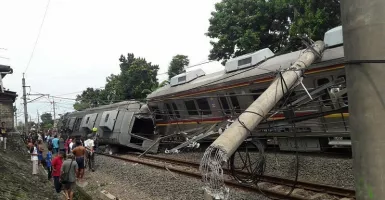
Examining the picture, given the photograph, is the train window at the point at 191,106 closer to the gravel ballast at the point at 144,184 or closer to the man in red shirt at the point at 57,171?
the gravel ballast at the point at 144,184

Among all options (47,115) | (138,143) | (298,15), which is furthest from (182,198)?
(47,115)

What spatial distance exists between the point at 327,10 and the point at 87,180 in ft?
49.1

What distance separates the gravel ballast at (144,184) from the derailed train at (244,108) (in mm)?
1447

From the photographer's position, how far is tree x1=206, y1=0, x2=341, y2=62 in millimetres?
22969

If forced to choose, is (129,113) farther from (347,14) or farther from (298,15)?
(347,14)

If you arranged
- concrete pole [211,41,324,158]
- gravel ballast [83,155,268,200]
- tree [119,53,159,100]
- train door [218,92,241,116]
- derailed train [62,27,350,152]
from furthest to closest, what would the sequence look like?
tree [119,53,159,100] < train door [218,92,241,116] < gravel ballast [83,155,268,200] < derailed train [62,27,350,152] < concrete pole [211,41,324,158]

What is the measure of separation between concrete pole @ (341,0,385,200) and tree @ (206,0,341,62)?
19144mm

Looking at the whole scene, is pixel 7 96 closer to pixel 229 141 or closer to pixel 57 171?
pixel 57 171

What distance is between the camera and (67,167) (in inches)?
345

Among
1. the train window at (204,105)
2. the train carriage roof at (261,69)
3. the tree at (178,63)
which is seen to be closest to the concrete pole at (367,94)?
the train carriage roof at (261,69)

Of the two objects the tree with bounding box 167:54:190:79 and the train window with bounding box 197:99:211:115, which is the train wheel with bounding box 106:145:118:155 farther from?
the tree with bounding box 167:54:190:79

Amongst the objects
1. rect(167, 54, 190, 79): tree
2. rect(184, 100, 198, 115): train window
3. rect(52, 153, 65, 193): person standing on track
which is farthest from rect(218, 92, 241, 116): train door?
rect(167, 54, 190, 79): tree

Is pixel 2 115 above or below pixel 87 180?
above

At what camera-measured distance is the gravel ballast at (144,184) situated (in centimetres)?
866
